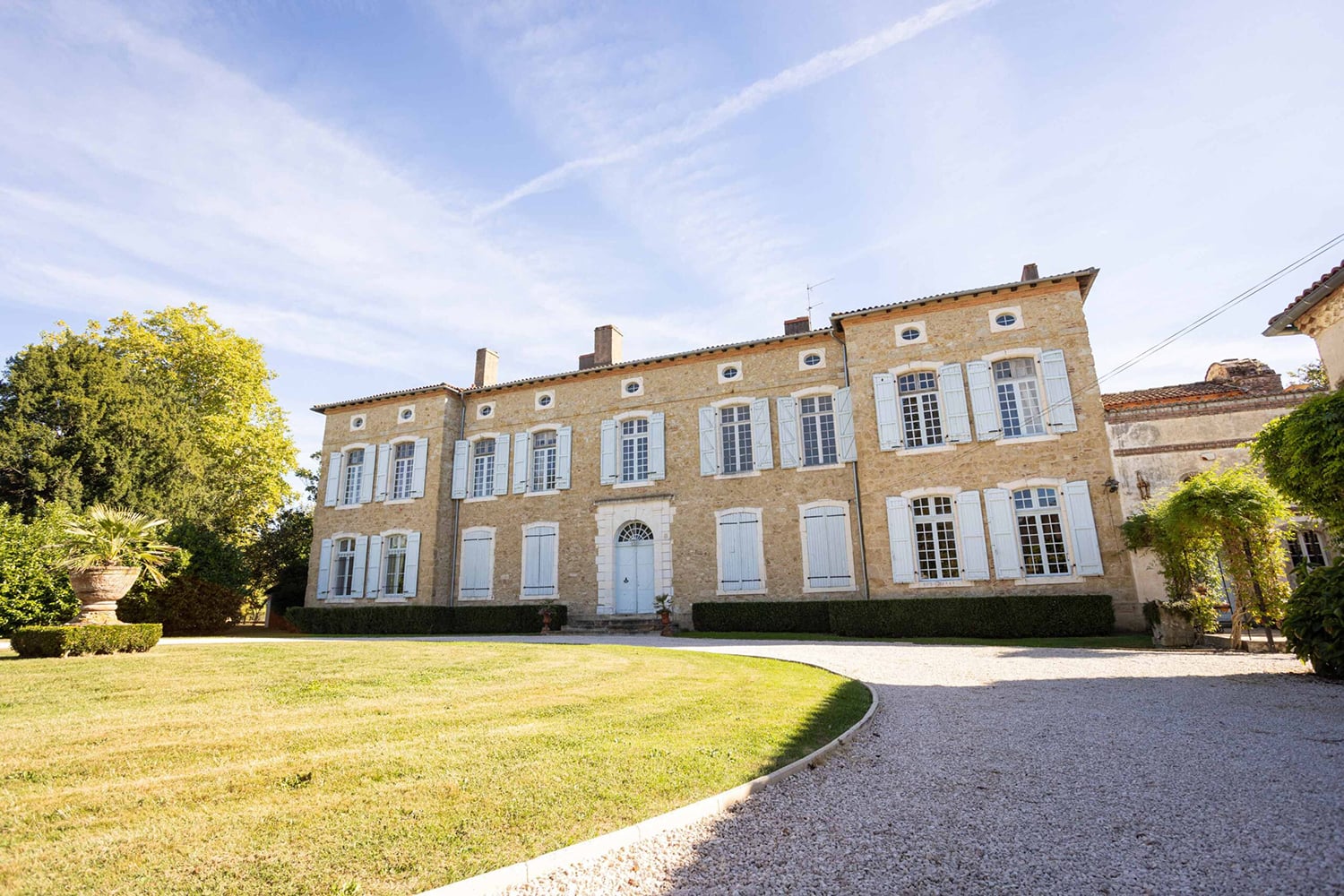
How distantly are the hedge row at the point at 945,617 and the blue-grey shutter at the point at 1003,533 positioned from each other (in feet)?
2.62

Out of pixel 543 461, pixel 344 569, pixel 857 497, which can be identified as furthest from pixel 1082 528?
pixel 344 569

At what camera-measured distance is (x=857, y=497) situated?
1484cm

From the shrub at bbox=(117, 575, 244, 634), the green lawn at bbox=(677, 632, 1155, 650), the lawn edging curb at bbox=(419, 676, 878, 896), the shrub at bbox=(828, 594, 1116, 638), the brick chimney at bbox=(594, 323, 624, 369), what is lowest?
the lawn edging curb at bbox=(419, 676, 878, 896)

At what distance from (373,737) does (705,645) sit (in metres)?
8.12

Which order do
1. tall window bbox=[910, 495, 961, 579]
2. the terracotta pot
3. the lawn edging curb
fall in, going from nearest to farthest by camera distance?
the lawn edging curb → the terracotta pot → tall window bbox=[910, 495, 961, 579]

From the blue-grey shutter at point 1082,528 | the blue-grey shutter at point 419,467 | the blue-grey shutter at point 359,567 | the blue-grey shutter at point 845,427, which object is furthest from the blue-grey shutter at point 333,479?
the blue-grey shutter at point 1082,528

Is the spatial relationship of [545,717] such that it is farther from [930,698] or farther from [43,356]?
[43,356]

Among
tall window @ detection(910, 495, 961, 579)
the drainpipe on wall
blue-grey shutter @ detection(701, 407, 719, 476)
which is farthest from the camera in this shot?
blue-grey shutter @ detection(701, 407, 719, 476)

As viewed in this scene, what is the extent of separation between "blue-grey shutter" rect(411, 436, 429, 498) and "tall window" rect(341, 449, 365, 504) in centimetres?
200

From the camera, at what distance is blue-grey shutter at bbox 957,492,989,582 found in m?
13.4

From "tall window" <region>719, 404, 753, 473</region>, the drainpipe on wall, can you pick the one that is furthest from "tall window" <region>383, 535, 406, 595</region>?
the drainpipe on wall

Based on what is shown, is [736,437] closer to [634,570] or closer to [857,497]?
[857,497]

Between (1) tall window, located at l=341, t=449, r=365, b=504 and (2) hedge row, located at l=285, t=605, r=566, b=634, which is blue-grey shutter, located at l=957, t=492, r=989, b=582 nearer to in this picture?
(2) hedge row, located at l=285, t=605, r=566, b=634

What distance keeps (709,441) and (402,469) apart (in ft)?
31.3
